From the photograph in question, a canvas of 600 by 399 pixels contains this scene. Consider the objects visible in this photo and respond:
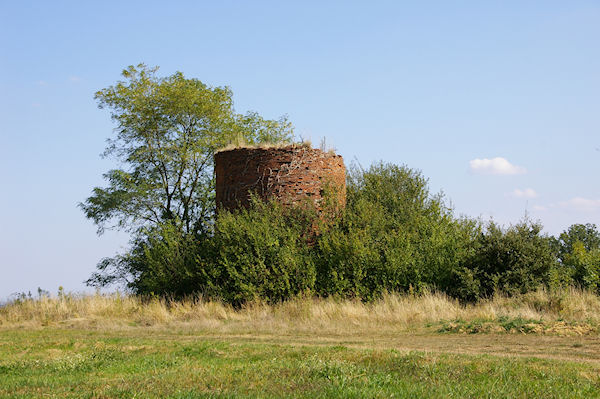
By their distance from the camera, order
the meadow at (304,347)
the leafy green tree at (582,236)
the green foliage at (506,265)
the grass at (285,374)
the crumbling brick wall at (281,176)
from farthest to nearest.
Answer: the leafy green tree at (582,236) → the crumbling brick wall at (281,176) → the green foliage at (506,265) → the meadow at (304,347) → the grass at (285,374)

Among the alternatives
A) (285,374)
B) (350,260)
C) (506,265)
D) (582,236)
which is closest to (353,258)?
(350,260)

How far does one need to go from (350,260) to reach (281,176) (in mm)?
4839

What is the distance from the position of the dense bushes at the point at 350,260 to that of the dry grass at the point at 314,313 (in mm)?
873

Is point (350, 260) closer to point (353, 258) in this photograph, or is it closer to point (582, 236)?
point (353, 258)

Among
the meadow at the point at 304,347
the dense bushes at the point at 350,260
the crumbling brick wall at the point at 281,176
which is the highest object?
the crumbling brick wall at the point at 281,176

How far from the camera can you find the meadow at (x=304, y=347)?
9.14 metres

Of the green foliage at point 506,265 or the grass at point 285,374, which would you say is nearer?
the grass at point 285,374

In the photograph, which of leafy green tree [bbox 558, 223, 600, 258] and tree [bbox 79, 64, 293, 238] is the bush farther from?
leafy green tree [bbox 558, 223, 600, 258]

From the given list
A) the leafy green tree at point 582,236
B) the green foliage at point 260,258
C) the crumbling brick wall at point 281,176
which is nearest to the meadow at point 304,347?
the green foliage at point 260,258

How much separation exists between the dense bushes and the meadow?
899 millimetres

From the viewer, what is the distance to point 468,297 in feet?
76.5

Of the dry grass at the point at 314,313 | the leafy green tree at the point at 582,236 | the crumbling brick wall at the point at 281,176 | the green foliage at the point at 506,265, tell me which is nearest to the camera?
the dry grass at the point at 314,313

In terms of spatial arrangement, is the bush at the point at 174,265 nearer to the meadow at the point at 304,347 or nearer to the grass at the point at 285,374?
the meadow at the point at 304,347

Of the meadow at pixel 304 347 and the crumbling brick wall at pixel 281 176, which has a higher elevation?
the crumbling brick wall at pixel 281 176
